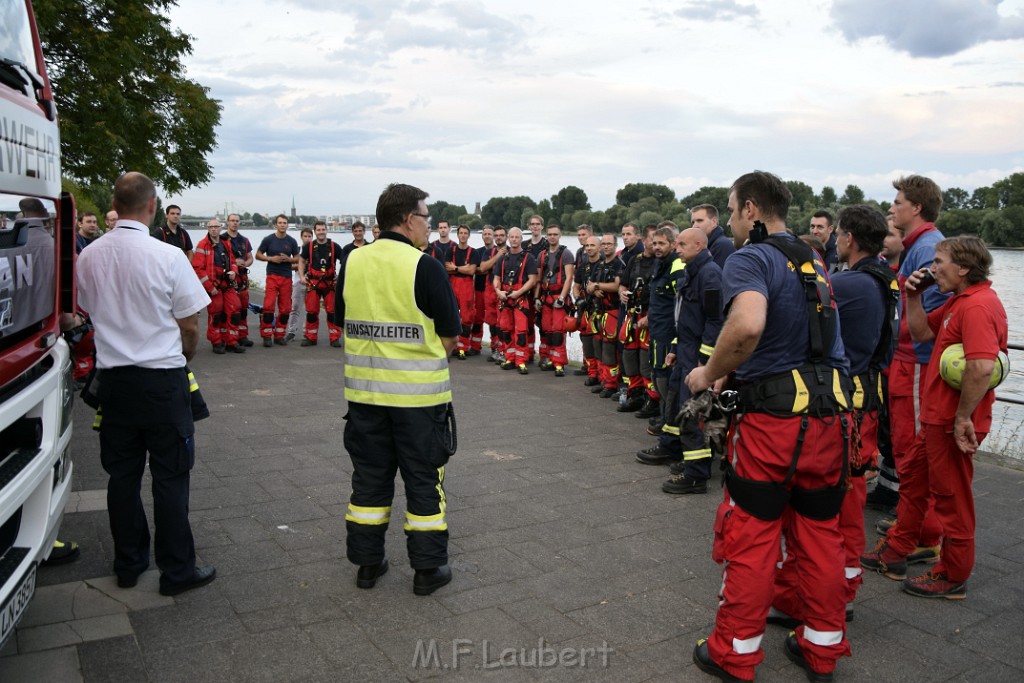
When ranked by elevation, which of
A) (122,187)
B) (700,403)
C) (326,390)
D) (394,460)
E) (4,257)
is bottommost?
(326,390)

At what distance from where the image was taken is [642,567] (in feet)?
15.0

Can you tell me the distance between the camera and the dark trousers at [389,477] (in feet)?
13.5

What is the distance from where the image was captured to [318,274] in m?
13.6

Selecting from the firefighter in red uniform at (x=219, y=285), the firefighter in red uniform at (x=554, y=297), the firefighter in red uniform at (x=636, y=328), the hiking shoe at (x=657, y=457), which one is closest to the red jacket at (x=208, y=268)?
the firefighter in red uniform at (x=219, y=285)

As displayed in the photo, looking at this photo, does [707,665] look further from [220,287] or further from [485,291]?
[220,287]

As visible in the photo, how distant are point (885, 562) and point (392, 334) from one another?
3175mm

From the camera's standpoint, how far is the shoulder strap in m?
3.37

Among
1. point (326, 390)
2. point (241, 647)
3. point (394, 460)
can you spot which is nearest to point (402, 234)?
point (394, 460)

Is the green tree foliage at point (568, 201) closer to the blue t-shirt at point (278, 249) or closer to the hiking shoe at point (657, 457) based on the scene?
the blue t-shirt at point (278, 249)

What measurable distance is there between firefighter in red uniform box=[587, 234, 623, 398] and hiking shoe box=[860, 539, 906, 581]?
5.17 m

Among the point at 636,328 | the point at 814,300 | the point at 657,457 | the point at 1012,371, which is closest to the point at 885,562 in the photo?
the point at 814,300

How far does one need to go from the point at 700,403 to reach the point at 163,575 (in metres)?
2.86

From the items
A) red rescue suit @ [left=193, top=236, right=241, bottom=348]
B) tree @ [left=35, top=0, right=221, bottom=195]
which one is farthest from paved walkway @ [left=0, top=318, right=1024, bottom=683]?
tree @ [left=35, top=0, right=221, bottom=195]

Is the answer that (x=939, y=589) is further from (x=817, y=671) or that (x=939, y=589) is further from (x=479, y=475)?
(x=479, y=475)
